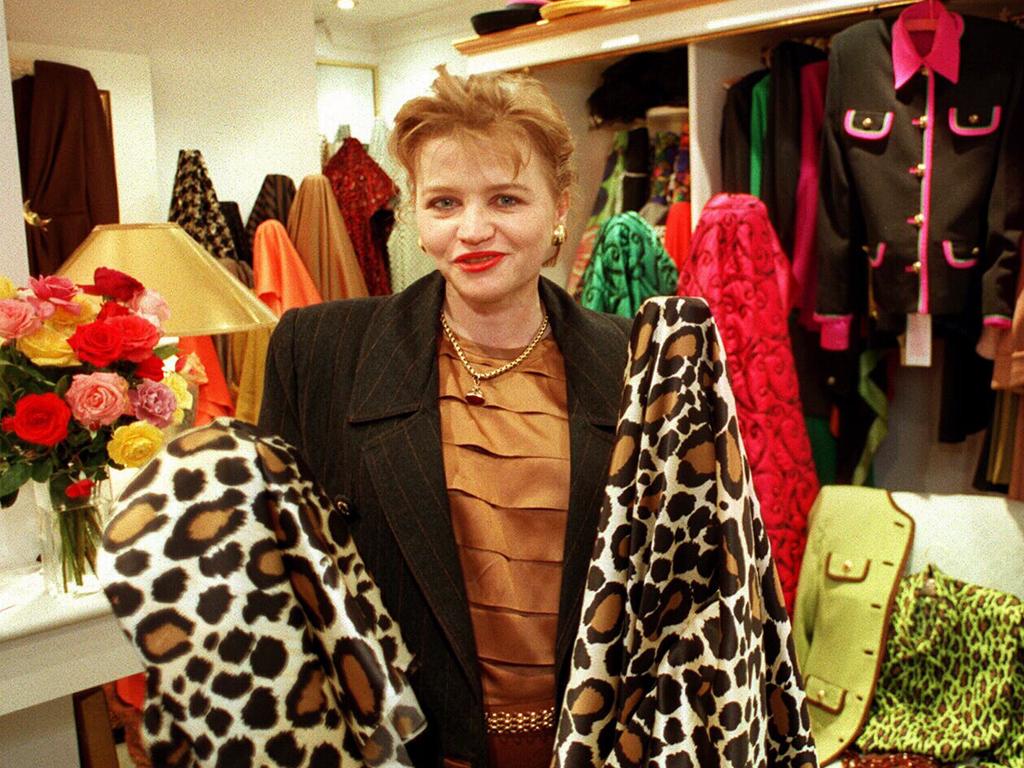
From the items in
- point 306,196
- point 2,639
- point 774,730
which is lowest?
point 2,639

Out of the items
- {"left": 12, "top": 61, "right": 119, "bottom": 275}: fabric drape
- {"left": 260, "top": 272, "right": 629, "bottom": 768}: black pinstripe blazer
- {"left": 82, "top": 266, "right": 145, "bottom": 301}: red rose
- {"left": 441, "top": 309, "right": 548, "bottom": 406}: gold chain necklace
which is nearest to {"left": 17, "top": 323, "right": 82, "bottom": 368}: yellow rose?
{"left": 82, "top": 266, "right": 145, "bottom": 301}: red rose

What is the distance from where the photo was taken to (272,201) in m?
3.68

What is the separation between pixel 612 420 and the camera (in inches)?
48.5

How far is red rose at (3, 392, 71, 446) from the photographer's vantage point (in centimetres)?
166

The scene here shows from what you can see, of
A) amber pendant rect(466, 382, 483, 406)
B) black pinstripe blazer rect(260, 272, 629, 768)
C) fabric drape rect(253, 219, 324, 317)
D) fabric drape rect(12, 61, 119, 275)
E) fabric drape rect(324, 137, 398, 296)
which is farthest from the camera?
fabric drape rect(324, 137, 398, 296)

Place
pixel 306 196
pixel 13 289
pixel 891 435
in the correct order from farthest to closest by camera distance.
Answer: pixel 306 196
pixel 891 435
pixel 13 289

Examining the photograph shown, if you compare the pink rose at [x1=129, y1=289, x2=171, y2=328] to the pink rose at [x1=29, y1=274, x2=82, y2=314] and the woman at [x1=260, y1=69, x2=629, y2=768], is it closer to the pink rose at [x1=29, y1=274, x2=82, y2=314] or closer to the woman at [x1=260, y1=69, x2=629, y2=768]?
the pink rose at [x1=29, y1=274, x2=82, y2=314]

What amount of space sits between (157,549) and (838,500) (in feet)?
6.36

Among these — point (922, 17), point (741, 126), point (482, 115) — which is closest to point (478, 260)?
point (482, 115)

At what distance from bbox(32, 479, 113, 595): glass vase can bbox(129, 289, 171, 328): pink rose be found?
33 cm

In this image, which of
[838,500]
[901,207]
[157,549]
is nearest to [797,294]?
[901,207]

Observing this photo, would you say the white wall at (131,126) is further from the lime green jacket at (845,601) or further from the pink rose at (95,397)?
the lime green jacket at (845,601)

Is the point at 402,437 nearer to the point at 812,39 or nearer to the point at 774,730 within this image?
the point at 774,730

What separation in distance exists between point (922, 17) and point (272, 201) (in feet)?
7.52
